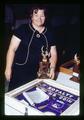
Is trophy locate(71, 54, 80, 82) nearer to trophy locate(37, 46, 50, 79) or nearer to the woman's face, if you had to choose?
trophy locate(37, 46, 50, 79)

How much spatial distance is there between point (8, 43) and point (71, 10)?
482mm

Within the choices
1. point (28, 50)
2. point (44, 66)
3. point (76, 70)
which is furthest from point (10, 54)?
point (76, 70)

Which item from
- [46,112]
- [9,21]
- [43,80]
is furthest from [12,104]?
[9,21]

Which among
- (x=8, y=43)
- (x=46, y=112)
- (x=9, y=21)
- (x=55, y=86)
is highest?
(x=9, y=21)

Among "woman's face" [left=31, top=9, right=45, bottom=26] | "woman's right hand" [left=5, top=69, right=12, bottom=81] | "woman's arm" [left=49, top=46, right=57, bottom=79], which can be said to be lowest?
"woman's right hand" [left=5, top=69, right=12, bottom=81]

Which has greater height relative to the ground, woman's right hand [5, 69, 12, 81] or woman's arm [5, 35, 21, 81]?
woman's arm [5, 35, 21, 81]

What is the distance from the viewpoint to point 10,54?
1.73m

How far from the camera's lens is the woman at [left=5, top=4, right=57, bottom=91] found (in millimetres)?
1703

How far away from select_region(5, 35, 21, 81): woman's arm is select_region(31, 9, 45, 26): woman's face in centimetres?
16

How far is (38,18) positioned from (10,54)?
12.0 inches

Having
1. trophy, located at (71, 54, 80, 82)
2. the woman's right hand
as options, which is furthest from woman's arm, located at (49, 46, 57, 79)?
the woman's right hand

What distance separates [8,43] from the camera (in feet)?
5.61

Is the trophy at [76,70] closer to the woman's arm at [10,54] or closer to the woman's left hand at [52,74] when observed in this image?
the woman's left hand at [52,74]

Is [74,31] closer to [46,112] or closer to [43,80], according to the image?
[43,80]
